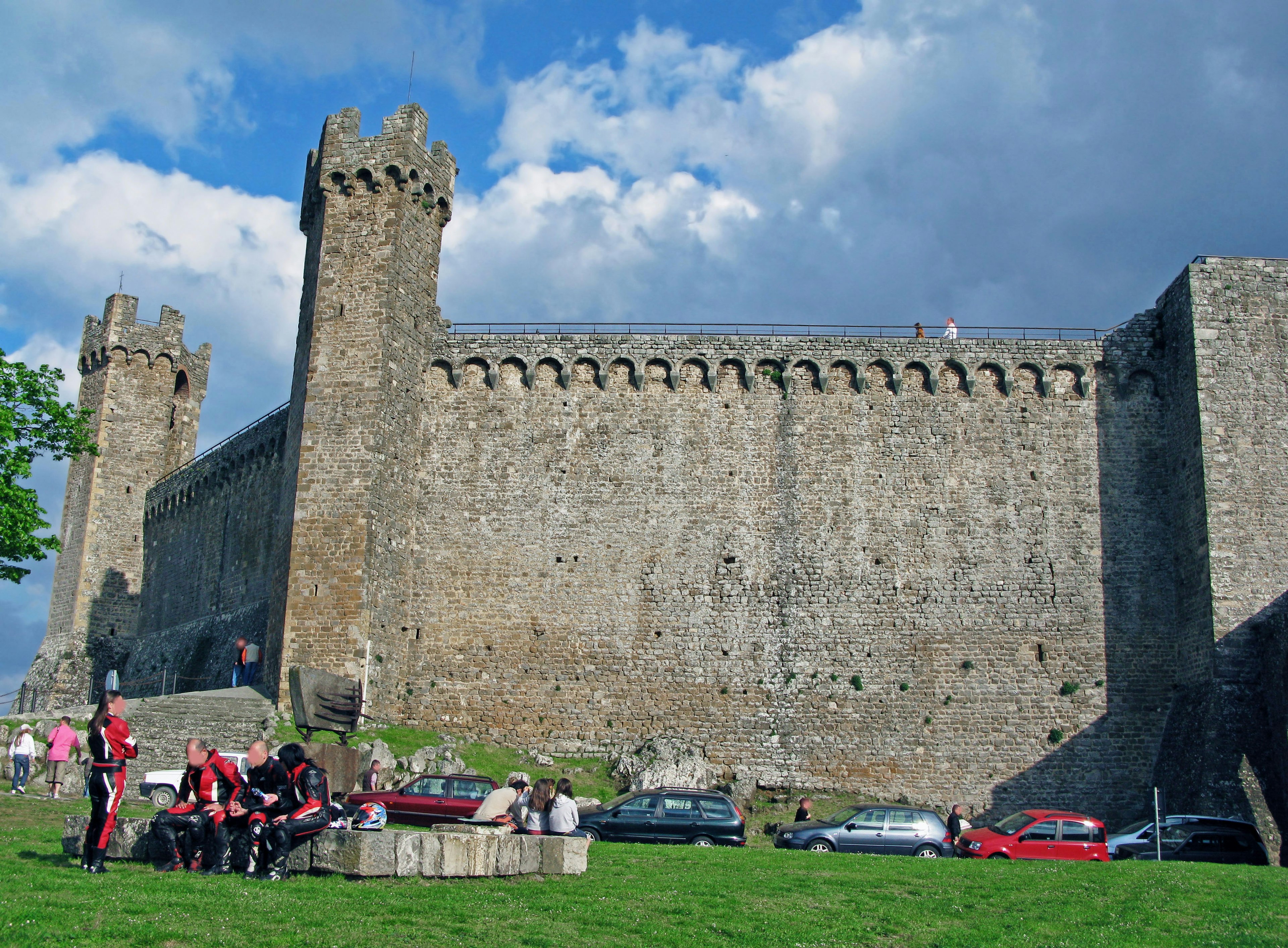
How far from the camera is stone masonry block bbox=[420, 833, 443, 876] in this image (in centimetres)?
1027

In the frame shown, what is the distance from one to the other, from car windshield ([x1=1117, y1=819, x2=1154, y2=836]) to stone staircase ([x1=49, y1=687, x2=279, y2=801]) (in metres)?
16.7

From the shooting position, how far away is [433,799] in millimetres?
17406

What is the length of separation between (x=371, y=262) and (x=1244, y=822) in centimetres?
2212

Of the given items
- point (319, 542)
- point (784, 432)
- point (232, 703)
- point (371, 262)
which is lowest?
point (232, 703)

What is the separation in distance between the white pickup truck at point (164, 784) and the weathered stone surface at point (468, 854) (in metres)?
9.94

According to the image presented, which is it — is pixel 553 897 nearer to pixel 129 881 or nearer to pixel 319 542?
pixel 129 881

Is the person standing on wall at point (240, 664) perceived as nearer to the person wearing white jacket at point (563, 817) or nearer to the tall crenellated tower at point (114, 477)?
the tall crenellated tower at point (114, 477)

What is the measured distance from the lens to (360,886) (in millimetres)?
9688

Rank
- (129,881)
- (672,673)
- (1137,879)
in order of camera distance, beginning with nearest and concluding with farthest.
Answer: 1. (129,881)
2. (1137,879)
3. (672,673)

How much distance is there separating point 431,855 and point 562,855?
1.68 meters

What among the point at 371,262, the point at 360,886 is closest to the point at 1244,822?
the point at 360,886

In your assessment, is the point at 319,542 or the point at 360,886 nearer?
the point at 360,886

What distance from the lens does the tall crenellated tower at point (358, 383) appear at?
2362 cm

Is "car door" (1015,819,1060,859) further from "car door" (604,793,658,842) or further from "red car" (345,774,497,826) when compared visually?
"red car" (345,774,497,826)
